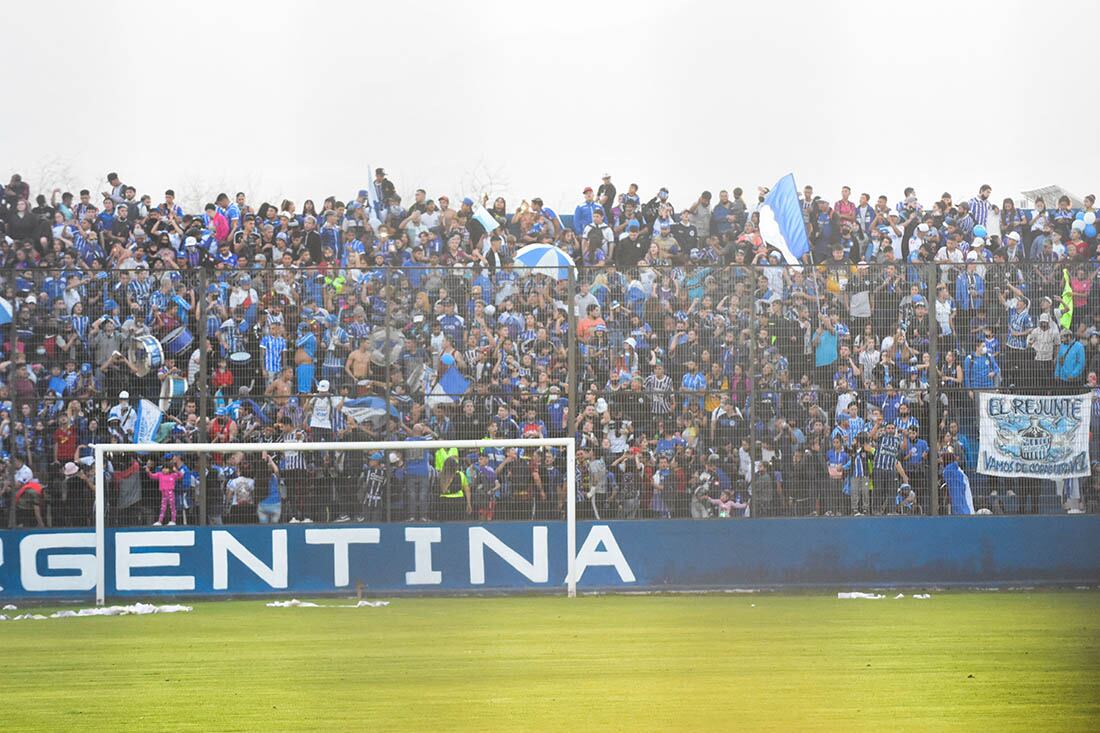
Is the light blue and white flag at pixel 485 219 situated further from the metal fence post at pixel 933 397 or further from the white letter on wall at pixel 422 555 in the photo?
the metal fence post at pixel 933 397

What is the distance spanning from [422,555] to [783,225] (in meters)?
6.08

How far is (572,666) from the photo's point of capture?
9180 millimetres

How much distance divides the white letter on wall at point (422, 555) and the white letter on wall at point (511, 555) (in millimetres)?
353

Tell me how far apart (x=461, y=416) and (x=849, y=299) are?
4.14m

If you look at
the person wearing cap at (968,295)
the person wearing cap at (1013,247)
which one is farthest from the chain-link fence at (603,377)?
the person wearing cap at (1013,247)

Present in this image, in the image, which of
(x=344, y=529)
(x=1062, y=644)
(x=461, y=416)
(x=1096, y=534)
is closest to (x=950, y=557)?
(x=1096, y=534)

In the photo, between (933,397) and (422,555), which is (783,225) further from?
(422,555)

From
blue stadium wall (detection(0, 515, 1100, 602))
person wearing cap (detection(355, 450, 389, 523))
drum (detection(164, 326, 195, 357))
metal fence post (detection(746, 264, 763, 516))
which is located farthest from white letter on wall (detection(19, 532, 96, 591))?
metal fence post (detection(746, 264, 763, 516))

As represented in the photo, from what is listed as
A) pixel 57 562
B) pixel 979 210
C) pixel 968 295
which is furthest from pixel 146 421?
pixel 979 210

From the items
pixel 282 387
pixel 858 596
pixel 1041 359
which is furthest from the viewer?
pixel 1041 359

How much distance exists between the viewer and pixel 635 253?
1614 centimetres

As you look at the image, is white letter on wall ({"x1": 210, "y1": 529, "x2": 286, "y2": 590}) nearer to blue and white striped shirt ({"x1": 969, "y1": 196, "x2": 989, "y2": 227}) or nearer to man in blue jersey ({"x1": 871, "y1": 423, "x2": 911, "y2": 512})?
man in blue jersey ({"x1": 871, "y1": 423, "x2": 911, "y2": 512})

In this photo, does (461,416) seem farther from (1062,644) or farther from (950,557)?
(1062,644)

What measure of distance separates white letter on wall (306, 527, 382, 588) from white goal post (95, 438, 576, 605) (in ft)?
2.70
